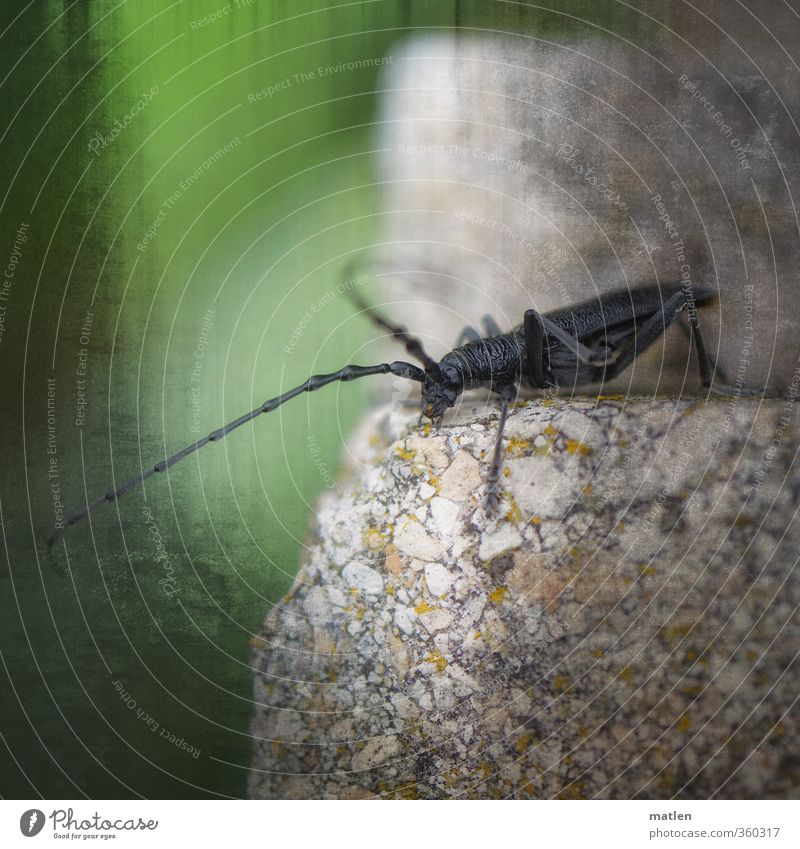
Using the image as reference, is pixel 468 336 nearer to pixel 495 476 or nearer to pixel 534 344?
pixel 534 344

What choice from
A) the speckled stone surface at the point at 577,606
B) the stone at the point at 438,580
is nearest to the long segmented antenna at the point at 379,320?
the speckled stone surface at the point at 577,606

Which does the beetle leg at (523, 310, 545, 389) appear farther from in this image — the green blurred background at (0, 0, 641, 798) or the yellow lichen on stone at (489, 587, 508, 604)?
the yellow lichen on stone at (489, 587, 508, 604)

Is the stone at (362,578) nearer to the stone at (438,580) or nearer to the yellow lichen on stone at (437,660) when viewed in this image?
the stone at (438,580)

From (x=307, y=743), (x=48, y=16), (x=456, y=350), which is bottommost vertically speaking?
(x=307, y=743)

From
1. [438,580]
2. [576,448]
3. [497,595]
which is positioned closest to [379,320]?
[576,448]

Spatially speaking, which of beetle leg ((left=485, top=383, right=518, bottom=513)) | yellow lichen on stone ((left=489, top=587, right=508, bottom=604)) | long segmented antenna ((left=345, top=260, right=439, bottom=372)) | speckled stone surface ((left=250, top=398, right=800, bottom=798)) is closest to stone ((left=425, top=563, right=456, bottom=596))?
speckled stone surface ((left=250, top=398, right=800, bottom=798))
